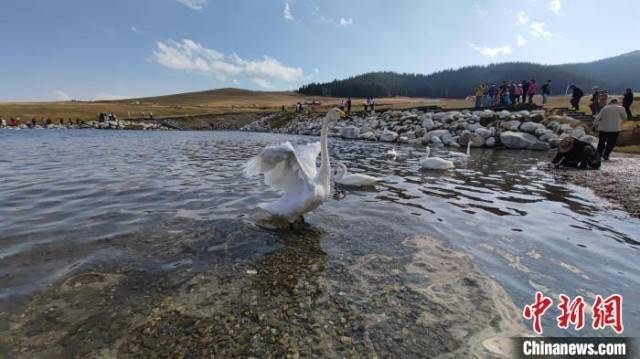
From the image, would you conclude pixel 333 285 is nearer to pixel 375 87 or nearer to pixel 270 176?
pixel 270 176

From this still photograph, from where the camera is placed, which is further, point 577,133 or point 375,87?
point 375,87

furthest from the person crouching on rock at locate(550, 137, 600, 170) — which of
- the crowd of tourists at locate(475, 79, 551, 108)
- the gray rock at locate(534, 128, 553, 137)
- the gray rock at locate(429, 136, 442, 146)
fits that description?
the crowd of tourists at locate(475, 79, 551, 108)

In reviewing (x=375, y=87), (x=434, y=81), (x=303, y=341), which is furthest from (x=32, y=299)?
(x=434, y=81)

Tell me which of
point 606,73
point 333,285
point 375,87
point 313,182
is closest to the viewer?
point 333,285

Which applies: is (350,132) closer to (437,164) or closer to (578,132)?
(578,132)

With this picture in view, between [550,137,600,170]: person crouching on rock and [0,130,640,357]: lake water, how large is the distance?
5684mm

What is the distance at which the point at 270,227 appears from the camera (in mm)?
6863

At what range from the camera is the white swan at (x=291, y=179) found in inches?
259

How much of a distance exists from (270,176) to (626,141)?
24.9m

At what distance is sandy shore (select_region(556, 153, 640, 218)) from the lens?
27.6 feet

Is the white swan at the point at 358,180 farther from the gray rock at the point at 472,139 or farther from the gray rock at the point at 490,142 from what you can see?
the gray rock at the point at 490,142

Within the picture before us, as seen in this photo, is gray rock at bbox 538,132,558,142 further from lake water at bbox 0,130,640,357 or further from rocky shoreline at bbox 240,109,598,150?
lake water at bbox 0,130,640,357

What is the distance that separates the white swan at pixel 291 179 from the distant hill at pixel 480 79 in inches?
5979

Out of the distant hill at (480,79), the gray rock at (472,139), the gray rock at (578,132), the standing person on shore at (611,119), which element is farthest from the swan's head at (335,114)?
the distant hill at (480,79)
